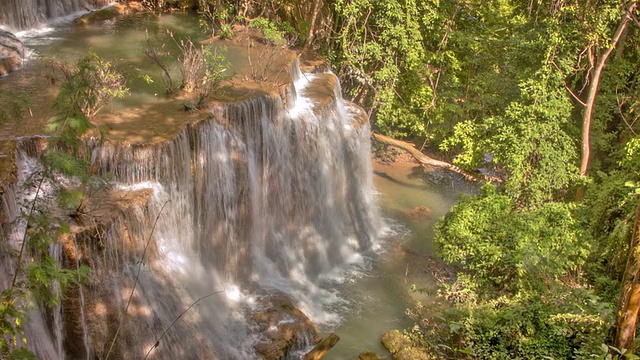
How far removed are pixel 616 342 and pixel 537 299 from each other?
1693mm

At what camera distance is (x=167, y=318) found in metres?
7.91

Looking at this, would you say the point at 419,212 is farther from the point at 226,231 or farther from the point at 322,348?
the point at 322,348

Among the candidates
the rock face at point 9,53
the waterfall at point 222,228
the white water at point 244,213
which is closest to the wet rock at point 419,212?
the waterfall at point 222,228

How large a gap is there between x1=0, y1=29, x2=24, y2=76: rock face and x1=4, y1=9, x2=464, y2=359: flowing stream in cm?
86

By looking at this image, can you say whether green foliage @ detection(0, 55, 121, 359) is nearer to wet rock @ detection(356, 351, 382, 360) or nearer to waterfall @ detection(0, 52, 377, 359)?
waterfall @ detection(0, 52, 377, 359)

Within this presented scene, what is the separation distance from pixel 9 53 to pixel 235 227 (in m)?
4.98

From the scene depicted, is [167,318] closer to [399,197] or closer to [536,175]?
[536,175]

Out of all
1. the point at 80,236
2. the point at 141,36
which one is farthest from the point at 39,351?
the point at 141,36

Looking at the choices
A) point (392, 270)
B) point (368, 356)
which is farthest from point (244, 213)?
point (392, 270)

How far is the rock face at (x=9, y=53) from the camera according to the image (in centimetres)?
984

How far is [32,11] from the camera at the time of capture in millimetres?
12539

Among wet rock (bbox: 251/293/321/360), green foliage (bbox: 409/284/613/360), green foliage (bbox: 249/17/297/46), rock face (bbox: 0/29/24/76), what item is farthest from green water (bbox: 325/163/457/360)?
rock face (bbox: 0/29/24/76)

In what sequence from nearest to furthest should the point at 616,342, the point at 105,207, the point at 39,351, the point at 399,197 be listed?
the point at 616,342 < the point at 39,351 < the point at 105,207 < the point at 399,197

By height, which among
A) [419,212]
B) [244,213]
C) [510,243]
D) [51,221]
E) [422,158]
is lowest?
[419,212]
